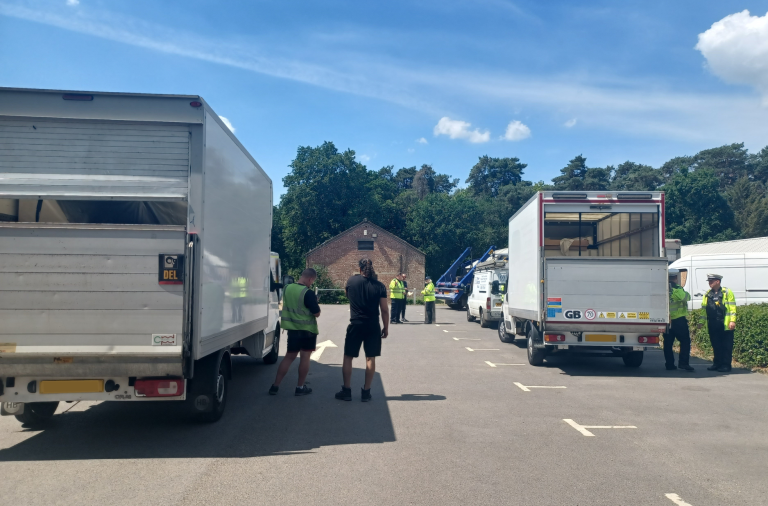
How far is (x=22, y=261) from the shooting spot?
5273mm

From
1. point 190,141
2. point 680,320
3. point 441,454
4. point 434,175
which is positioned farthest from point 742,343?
point 434,175

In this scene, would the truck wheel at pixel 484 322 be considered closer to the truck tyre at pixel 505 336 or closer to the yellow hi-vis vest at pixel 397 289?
the yellow hi-vis vest at pixel 397 289

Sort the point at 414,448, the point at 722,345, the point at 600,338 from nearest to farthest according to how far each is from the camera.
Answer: the point at 414,448, the point at 600,338, the point at 722,345

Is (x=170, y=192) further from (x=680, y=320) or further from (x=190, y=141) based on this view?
(x=680, y=320)

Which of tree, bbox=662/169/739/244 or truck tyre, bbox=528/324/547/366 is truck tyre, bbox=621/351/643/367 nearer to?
truck tyre, bbox=528/324/547/366

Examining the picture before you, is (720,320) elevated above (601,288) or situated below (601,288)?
below

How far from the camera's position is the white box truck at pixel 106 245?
529cm

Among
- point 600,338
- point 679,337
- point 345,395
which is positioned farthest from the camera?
point 679,337

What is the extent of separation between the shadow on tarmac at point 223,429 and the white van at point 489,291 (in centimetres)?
1112

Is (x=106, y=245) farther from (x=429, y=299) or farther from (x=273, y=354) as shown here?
(x=429, y=299)

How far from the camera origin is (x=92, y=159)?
562 cm

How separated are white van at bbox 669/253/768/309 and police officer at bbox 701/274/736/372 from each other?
6.84 meters

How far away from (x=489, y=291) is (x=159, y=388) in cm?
1519

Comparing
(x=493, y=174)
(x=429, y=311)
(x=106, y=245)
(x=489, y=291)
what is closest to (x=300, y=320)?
(x=106, y=245)
